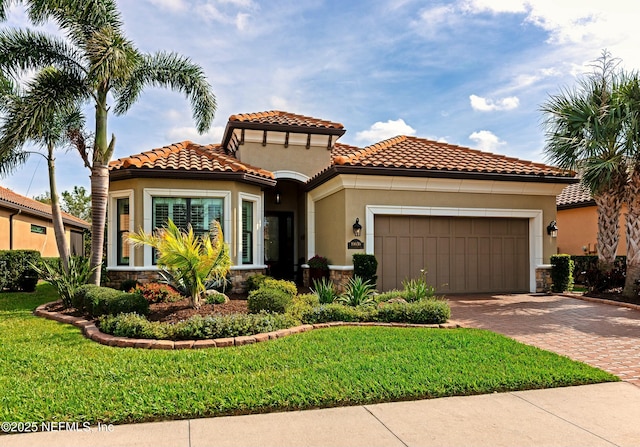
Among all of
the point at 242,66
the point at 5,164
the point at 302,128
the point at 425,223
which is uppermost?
the point at 242,66

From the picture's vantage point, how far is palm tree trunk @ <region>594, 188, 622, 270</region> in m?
13.4

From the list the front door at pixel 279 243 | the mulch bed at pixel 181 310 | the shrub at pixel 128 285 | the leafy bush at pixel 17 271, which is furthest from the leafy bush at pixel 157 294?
the front door at pixel 279 243

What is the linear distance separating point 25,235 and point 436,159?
19.9 metres

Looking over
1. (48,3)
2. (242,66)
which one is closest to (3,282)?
(48,3)

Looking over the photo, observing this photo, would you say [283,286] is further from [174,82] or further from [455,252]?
[174,82]

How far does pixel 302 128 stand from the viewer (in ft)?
50.1

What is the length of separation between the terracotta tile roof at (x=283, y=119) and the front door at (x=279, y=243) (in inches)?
139

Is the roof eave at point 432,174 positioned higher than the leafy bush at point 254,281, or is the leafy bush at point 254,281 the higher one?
the roof eave at point 432,174

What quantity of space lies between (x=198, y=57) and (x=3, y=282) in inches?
376

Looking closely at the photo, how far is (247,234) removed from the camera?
1351 centimetres

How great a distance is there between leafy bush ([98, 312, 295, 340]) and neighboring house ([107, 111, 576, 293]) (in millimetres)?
4877

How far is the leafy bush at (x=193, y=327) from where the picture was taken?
23.5ft

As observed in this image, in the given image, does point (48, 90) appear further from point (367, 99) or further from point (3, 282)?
point (367, 99)

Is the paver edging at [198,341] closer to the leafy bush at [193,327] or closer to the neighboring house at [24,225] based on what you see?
the leafy bush at [193,327]
